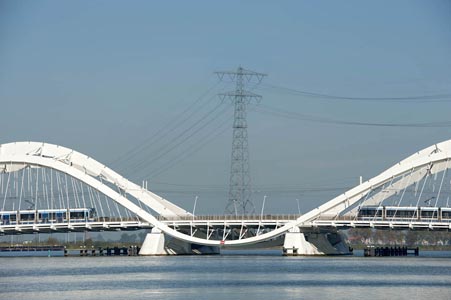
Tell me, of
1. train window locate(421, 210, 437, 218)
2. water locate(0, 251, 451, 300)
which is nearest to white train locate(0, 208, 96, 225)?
water locate(0, 251, 451, 300)

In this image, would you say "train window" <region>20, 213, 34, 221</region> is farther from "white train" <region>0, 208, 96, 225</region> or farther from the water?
the water

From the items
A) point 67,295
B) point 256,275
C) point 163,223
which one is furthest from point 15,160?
point 67,295

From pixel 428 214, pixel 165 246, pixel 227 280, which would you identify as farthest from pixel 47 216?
pixel 227 280

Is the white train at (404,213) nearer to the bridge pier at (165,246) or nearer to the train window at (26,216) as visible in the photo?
the bridge pier at (165,246)

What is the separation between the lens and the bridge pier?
382ft

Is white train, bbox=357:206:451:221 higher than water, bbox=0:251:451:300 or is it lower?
higher

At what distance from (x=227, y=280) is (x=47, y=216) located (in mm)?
52000

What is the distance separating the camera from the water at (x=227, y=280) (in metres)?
63.9

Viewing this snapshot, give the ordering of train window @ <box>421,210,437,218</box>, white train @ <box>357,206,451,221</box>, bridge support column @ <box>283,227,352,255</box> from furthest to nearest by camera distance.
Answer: bridge support column @ <box>283,227,352,255</box> → train window @ <box>421,210,437,218</box> → white train @ <box>357,206,451,221</box>

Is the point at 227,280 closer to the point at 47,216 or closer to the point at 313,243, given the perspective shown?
the point at 313,243

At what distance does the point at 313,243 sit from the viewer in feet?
384

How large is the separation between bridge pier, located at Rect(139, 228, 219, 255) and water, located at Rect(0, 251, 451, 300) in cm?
1362

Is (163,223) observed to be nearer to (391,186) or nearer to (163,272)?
(391,186)

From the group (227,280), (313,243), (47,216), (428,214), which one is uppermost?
(428,214)
